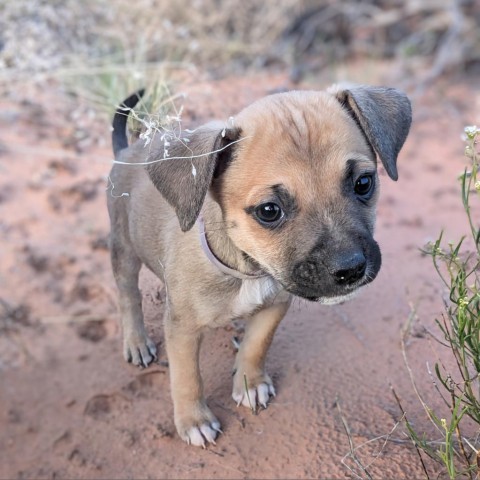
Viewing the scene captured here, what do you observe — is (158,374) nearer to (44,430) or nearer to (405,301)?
(44,430)

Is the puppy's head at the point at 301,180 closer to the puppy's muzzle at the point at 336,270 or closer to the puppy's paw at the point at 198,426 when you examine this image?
the puppy's muzzle at the point at 336,270

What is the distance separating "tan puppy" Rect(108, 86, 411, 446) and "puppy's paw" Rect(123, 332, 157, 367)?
68cm

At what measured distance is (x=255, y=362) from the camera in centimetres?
383

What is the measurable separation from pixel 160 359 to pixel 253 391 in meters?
0.81

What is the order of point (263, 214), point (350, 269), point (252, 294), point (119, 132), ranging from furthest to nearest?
point (119, 132) → point (252, 294) → point (263, 214) → point (350, 269)

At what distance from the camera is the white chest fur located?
333 cm

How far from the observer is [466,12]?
30.3 feet

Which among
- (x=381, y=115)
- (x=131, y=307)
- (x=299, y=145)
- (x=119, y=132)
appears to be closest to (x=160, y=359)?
(x=131, y=307)

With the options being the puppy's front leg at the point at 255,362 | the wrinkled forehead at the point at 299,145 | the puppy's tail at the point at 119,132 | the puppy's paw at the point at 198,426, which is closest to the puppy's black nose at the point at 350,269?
the wrinkled forehead at the point at 299,145

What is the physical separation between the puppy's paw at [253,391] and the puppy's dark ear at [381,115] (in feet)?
4.69

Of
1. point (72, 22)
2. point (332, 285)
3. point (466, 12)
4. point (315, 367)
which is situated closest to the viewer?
point (332, 285)

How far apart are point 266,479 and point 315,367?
33.5 inches

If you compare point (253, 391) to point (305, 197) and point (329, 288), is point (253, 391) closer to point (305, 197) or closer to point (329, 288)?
point (329, 288)

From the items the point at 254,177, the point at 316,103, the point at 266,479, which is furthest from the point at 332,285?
the point at 266,479
